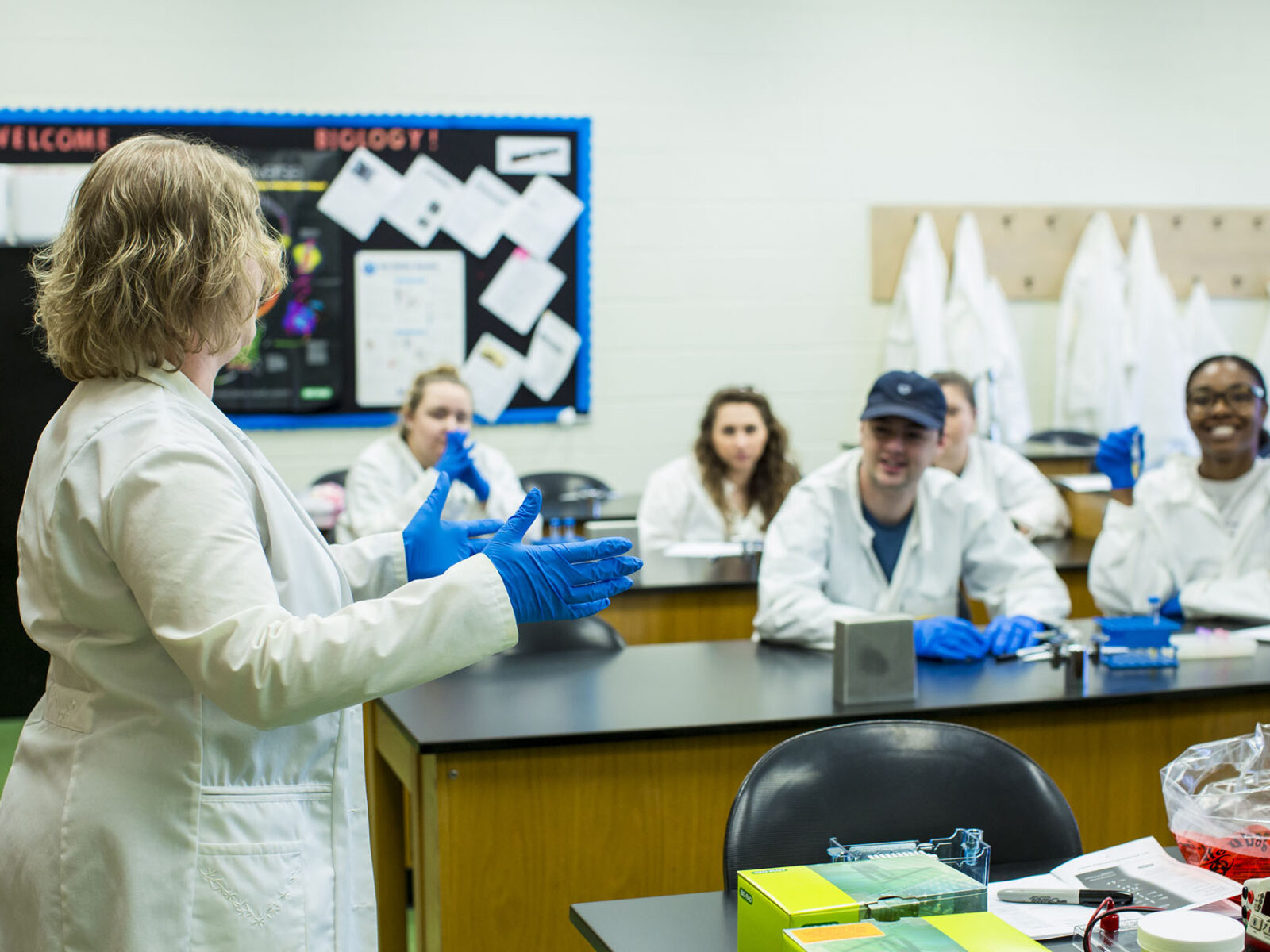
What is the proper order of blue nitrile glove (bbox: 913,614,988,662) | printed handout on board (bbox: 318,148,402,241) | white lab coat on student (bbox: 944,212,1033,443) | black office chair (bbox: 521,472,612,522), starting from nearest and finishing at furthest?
1. blue nitrile glove (bbox: 913,614,988,662)
2. black office chair (bbox: 521,472,612,522)
3. printed handout on board (bbox: 318,148,402,241)
4. white lab coat on student (bbox: 944,212,1033,443)

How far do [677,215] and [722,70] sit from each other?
2.04ft

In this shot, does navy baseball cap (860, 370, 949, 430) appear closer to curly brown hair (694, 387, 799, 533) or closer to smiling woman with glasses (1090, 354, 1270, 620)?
smiling woman with glasses (1090, 354, 1270, 620)

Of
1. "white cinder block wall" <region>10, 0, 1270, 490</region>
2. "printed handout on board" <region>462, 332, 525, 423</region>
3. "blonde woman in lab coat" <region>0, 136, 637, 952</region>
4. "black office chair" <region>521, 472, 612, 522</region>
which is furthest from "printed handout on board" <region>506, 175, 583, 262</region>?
"blonde woman in lab coat" <region>0, 136, 637, 952</region>

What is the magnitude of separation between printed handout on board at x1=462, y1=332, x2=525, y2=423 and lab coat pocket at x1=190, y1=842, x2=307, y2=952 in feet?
13.3

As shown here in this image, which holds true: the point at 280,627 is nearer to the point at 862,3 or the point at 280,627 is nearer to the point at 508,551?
the point at 508,551

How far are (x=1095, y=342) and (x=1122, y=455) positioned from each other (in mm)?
2412

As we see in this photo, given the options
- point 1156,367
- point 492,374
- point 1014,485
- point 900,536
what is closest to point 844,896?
point 900,536

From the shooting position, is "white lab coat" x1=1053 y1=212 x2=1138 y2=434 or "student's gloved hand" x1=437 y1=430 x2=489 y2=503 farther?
"white lab coat" x1=1053 y1=212 x2=1138 y2=434

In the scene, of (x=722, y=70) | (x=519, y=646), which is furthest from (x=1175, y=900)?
(x=722, y=70)

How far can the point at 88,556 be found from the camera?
1.09m

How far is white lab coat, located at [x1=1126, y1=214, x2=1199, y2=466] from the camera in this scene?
539 centimetres

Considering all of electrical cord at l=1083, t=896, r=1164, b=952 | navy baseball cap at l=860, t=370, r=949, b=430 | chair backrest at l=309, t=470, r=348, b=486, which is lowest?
electrical cord at l=1083, t=896, r=1164, b=952

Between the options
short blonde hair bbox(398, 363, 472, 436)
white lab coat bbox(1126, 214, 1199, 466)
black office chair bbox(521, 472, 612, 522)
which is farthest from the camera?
white lab coat bbox(1126, 214, 1199, 466)

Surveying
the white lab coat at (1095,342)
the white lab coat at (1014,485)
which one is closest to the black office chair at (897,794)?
the white lab coat at (1014,485)
